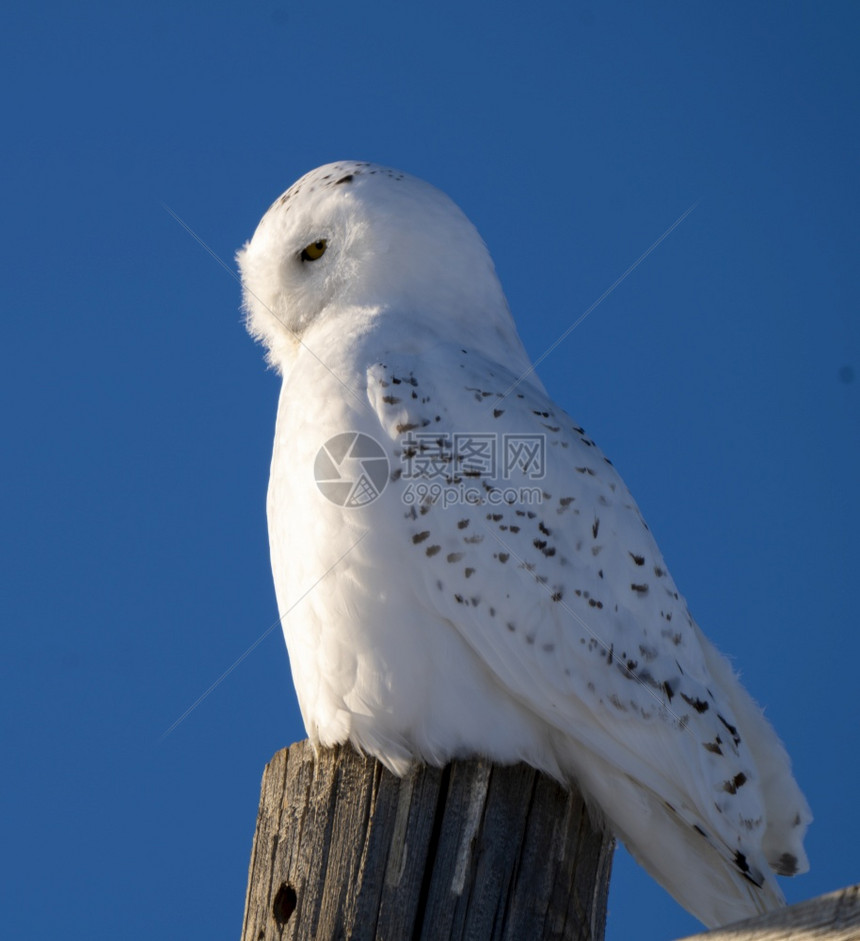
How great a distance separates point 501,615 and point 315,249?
1364 mm

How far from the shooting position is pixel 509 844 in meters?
2.18

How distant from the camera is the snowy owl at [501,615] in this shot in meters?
2.45

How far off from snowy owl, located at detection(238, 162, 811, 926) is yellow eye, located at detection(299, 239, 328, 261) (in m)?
0.45

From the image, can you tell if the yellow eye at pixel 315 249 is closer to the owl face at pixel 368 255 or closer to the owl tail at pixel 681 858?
the owl face at pixel 368 255

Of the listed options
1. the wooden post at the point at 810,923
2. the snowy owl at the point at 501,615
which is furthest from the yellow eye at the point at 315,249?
the wooden post at the point at 810,923

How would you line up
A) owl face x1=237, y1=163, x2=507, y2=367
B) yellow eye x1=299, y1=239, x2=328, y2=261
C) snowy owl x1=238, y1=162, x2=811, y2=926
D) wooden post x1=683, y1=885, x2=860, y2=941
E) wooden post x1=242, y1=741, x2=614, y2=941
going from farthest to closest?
yellow eye x1=299, y1=239, x2=328, y2=261 < owl face x1=237, y1=163, x2=507, y2=367 < snowy owl x1=238, y1=162, x2=811, y2=926 < wooden post x1=242, y1=741, x2=614, y2=941 < wooden post x1=683, y1=885, x2=860, y2=941

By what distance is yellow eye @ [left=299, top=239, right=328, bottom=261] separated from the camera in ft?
10.7

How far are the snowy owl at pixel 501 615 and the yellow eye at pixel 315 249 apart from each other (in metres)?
Result: 0.45

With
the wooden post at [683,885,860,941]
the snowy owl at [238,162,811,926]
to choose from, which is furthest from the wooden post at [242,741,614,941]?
the wooden post at [683,885,860,941]

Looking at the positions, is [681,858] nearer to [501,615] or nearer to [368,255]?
[501,615]

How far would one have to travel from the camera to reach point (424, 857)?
2.14 meters

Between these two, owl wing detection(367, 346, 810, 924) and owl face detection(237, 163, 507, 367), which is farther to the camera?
owl face detection(237, 163, 507, 367)

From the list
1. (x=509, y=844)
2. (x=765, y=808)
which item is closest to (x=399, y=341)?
(x=509, y=844)

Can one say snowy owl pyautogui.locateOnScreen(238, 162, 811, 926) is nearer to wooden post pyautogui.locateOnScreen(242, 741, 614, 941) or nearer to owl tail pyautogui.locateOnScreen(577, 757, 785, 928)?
owl tail pyautogui.locateOnScreen(577, 757, 785, 928)
